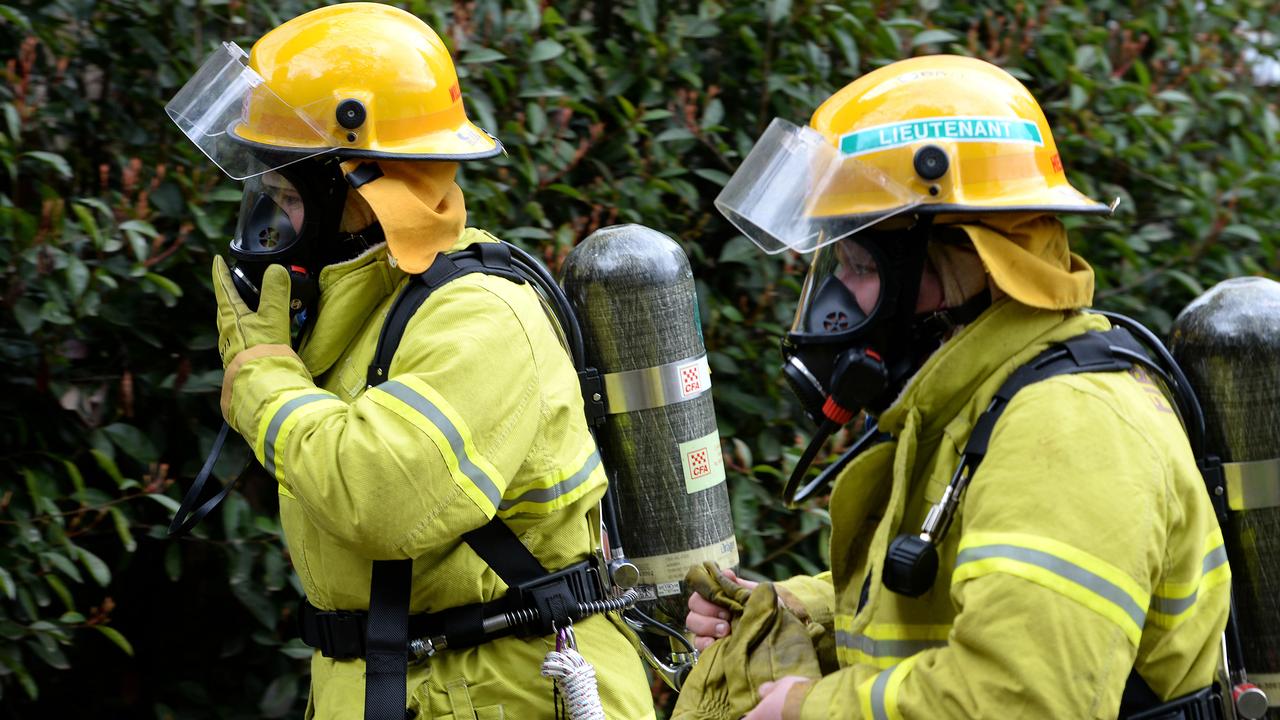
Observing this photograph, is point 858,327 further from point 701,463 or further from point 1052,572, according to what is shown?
point 701,463

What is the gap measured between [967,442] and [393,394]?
0.93m

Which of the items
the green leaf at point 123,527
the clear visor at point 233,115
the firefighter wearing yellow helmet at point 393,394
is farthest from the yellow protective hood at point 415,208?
the green leaf at point 123,527

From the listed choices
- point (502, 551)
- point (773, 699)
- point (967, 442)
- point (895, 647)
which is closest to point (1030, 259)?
point (967, 442)

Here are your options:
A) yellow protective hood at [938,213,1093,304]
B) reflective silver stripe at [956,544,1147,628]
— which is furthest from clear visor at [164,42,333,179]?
reflective silver stripe at [956,544,1147,628]

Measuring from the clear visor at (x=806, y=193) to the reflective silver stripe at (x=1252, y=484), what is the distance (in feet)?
2.39

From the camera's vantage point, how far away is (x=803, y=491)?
2.23 metres

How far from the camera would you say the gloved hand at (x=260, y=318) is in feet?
8.00

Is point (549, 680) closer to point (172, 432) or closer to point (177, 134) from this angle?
point (172, 432)

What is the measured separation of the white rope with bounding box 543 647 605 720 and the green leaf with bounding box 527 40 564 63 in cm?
195

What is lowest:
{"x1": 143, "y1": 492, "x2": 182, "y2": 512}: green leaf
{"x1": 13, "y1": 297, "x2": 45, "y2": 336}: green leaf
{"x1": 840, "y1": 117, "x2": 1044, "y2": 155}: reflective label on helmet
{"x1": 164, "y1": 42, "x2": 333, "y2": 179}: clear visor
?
{"x1": 143, "y1": 492, "x2": 182, "y2": 512}: green leaf

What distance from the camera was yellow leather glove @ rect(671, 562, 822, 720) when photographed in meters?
1.99

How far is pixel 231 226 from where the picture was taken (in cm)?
337

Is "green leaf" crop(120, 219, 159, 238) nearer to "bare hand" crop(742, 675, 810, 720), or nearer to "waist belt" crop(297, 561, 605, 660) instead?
"waist belt" crop(297, 561, 605, 660)

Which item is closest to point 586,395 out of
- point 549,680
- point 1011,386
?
point 549,680
